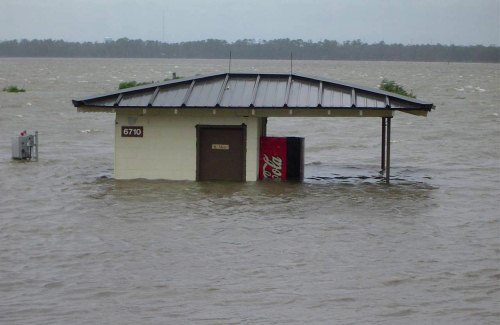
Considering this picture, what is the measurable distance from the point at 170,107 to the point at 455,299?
12143 millimetres

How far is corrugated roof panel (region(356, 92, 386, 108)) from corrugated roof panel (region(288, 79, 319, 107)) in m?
1.10

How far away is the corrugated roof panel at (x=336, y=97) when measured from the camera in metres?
23.5

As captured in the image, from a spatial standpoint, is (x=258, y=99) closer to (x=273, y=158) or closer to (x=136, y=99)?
(x=273, y=158)

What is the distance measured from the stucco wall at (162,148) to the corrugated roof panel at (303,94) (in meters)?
1.22

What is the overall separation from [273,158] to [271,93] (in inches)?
74.3

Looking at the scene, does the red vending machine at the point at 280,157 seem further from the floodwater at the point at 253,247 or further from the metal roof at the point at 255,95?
the metal roof at the point at 255,95

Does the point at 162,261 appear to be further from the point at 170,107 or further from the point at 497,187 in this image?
the point at 497,187

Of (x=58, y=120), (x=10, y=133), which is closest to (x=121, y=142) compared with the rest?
(x=10, y=133)

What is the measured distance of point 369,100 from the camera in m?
23.9

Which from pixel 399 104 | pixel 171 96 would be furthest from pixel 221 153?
pixel 399 104

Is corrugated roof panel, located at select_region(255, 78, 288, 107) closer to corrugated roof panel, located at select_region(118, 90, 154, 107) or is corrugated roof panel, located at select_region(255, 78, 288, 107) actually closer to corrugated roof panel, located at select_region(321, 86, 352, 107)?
corrugated roof panel, located at select_region(321, 86, 352, 107)

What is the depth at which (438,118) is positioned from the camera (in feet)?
176

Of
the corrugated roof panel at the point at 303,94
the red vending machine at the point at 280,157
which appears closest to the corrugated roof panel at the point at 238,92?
the corrugated roof panel at the point at 303,94

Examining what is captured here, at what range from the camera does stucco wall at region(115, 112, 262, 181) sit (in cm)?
2467
